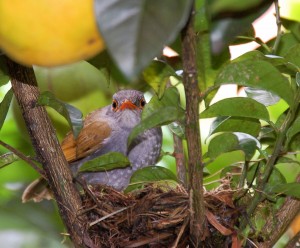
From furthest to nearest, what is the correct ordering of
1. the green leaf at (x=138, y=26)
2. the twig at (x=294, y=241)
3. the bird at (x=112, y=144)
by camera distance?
the bird at (x=112, y=144) → the twig at (x=294, y=241) → the green leaf at (x=138, y=26)

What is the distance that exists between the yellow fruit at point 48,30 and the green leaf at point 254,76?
0.42 m

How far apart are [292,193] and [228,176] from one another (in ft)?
1.27

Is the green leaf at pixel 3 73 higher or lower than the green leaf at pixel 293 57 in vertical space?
higher

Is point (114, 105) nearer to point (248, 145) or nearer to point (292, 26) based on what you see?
point (292, 26)

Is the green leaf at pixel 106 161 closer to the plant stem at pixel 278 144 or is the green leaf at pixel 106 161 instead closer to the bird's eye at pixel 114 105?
the plant stem at pixel 278 144

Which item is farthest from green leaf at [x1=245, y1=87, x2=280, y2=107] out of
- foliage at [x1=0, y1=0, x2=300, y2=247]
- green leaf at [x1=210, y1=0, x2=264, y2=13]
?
green leaf at [x1=210, y1=0, x2=264, y2=13]

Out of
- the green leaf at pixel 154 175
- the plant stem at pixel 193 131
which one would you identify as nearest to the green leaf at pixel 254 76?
the plant stem at pixel 193 131

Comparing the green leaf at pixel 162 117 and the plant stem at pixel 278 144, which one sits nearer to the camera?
the green leaf at pixel 162 117

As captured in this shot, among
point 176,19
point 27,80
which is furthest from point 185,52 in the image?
point 27,80

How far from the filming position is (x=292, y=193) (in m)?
1.20

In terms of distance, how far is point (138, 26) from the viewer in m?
0.49

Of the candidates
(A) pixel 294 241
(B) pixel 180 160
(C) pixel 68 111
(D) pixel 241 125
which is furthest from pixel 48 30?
(B) pixel 180 160

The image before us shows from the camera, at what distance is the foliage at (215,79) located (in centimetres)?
48

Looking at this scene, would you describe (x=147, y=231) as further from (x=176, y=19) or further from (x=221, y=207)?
(x=176, y=19)
